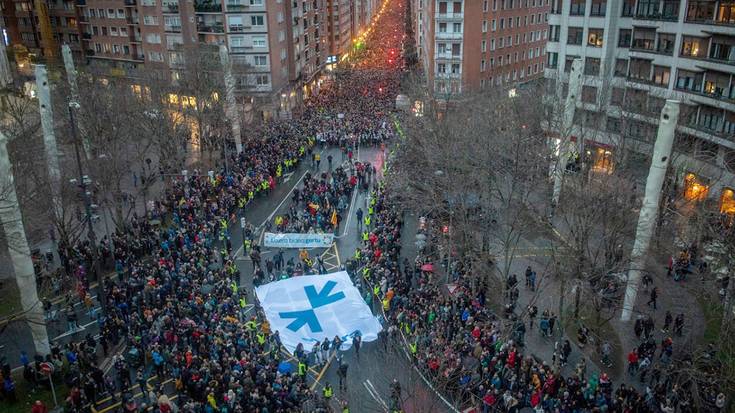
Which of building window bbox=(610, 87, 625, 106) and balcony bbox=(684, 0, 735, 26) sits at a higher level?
balcony bbox=(684, 0, 735, 26)

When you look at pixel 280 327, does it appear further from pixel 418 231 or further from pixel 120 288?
pixel 418 231

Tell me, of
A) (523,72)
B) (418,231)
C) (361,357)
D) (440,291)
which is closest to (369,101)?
(523,72)

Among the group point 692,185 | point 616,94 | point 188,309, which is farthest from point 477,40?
point 188,309

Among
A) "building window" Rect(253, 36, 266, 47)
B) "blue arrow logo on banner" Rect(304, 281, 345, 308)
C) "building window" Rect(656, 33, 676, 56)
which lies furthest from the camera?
"building window" Rect(253, 36, 266, 47)

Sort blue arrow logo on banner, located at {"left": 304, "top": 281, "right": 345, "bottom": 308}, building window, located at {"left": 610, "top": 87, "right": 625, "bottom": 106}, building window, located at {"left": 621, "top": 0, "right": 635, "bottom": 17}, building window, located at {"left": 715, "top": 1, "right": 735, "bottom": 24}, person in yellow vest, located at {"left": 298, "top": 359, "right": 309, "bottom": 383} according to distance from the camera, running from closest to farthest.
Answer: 1. person in yellow vest, located at {"left": 298, "top": 359, "right": 309, "bottom": 383}
2. blue arrow logo on banner, located at {"left": 304, "top": 281, "right": 345, "bottom": 308}
3. building window, located at {"left": 715, "top": 1, "right": 735, "bottom": 24}
4. building window, located at {"left": 610, "top": 87, "right": 625, "bottom": 106}
5. building window, located at {"left": 621, "top": 0, "right": 635, "bottom": 17}

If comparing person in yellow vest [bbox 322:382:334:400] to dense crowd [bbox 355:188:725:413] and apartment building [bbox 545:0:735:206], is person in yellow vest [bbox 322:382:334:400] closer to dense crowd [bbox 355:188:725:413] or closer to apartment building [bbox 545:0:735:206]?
dense crowd [bbox 355:188:725:413]

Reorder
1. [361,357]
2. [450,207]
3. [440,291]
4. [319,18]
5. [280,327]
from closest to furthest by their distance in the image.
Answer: [361,357] → [280,327] → [440,291] → [450,207] → [319,18]

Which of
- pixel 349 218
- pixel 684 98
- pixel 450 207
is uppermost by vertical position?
pixel 684 98

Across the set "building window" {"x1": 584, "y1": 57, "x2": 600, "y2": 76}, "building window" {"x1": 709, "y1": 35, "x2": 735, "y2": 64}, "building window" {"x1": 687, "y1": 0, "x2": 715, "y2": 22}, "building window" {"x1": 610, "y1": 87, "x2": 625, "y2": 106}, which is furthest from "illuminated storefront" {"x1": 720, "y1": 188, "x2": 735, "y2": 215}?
"building window" {"x1": 584, "y1": 57, "x2": 600, "y2": 76}
